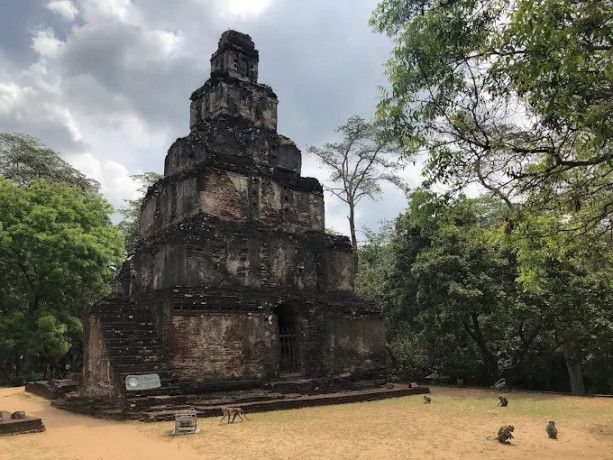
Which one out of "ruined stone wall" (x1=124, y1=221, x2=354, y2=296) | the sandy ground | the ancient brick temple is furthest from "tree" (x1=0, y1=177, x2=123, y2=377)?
the sandy ground

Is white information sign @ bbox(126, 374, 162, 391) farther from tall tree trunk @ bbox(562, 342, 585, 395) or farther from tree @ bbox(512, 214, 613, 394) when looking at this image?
tall tree trunk @ bbox(562, 342, 585, 395)

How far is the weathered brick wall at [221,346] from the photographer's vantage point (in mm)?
12742

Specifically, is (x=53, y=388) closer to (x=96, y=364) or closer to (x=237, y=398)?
(x=96, y=364)

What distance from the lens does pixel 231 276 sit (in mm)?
14852

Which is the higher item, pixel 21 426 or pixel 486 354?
pixel 486 354

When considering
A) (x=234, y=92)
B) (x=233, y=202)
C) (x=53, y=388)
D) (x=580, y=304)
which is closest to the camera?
(x=580, y=304)

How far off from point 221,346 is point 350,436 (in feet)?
17.5

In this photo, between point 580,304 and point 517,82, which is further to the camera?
point 580,304

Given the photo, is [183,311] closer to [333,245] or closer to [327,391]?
[327,391]

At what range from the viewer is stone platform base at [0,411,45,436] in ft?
31.6

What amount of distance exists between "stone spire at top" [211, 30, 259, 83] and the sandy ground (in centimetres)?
1203

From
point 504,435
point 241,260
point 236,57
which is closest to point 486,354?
point 241,260

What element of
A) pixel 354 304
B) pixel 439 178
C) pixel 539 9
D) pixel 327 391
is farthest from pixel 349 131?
pixel 539 9

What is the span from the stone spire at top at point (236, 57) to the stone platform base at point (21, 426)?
12.5 m
